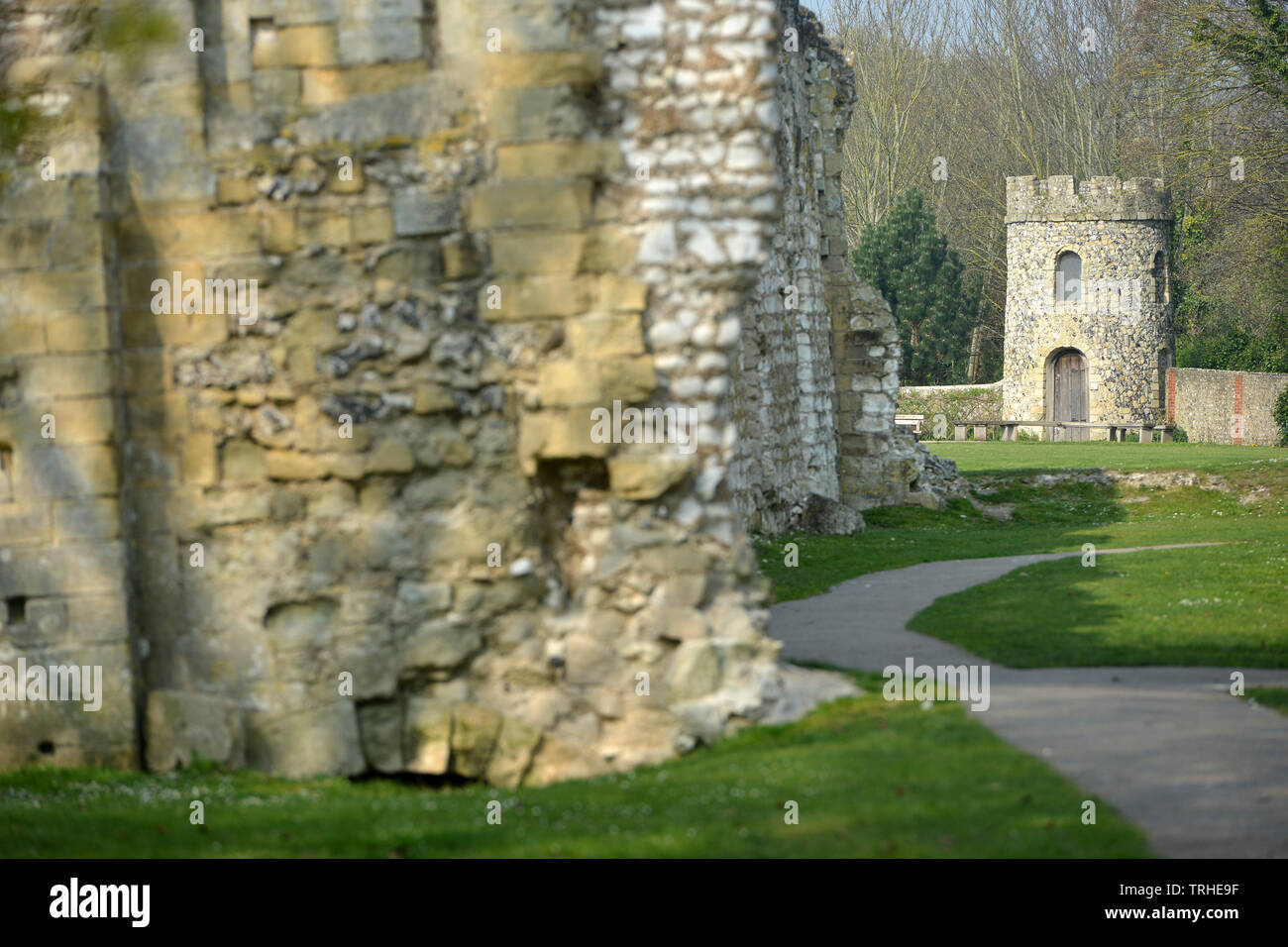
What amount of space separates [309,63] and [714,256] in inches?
106

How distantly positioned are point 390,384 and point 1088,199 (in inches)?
1538

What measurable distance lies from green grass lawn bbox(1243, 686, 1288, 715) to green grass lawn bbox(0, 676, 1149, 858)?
77.5 inches

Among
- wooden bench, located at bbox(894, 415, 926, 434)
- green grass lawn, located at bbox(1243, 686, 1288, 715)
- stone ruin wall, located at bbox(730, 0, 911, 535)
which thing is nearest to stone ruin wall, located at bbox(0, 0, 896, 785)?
green grass lawn, located at bbox(1243, 686, 1288, 715)

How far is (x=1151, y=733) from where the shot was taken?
7809 millimetres

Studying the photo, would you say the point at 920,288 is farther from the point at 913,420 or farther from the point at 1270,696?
the point at 1270,696

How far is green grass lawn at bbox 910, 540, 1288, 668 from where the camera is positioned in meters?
10.6

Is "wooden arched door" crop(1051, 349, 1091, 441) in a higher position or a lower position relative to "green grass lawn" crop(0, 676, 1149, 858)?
higher

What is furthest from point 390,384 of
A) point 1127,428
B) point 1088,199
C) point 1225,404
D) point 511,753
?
point 1088,199

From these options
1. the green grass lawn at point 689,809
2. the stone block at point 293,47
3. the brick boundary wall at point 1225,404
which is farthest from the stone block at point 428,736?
the brick boundary wall at point 1225,404

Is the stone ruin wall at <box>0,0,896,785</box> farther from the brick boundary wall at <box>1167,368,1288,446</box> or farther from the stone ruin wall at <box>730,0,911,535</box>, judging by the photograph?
the brick boundary wall at <box>1167,368,1288,446</box>

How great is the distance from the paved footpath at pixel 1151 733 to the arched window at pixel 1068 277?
34913mm

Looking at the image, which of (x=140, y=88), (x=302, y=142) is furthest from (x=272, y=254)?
(x=140, y=88)
